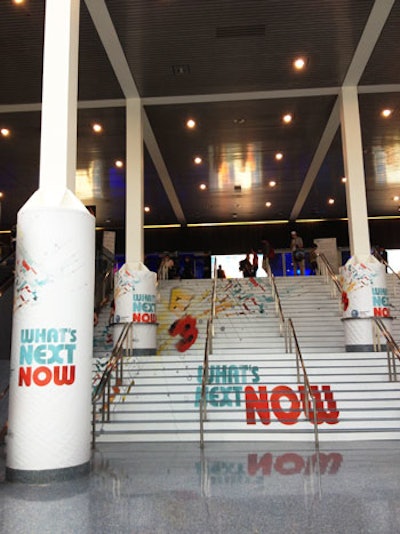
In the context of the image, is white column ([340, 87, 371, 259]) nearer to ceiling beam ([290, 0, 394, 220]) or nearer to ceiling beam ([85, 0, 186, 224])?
ceiling beam ([290, 0, 394, 220])

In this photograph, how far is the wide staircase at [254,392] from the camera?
7.26m

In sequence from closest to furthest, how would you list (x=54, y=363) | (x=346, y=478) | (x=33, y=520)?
(x=33, y=520)
(x=346, y=478)
(x=54, y=363)

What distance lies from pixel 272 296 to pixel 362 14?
7.20 metres

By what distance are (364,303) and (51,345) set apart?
6.90 m

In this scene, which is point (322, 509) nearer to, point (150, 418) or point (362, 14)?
point (150, 418)

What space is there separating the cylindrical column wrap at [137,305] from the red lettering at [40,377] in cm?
535

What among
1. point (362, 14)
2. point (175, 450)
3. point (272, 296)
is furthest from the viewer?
point (272, 296)

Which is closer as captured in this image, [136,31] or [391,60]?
[136,31]

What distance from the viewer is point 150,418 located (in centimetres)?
766

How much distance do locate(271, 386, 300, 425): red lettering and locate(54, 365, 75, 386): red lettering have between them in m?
3.56

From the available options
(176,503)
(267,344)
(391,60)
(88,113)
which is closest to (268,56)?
(391,60)

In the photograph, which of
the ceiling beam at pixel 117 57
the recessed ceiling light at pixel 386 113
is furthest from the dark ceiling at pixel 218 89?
the recessed ceiling light at pixel 386 113

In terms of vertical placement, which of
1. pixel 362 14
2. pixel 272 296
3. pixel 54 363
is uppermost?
pixel 362 14

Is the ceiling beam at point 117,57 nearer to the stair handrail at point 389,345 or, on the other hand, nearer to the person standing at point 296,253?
the person standing at point 296,253
